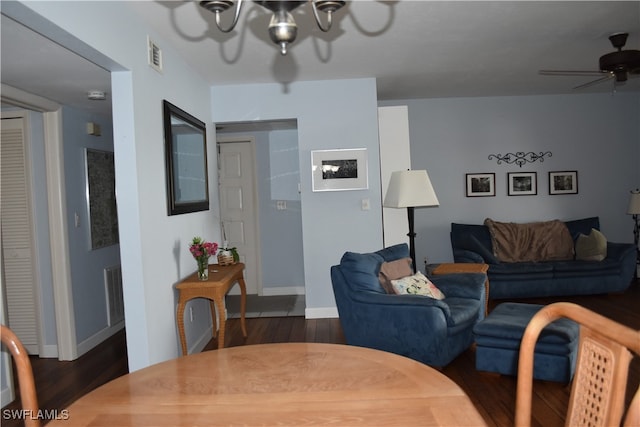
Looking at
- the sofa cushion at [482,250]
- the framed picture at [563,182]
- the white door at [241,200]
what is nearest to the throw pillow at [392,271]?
the sofa cushion at [482,250]

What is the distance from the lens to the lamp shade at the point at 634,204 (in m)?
5.59

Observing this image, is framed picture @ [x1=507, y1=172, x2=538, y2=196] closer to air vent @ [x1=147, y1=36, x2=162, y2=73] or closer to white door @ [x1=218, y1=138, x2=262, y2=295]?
white door @ [x1=218, y1=138, x2=262, y2=295]

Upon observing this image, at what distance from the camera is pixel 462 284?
12.7 ft

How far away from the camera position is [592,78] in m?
5.23

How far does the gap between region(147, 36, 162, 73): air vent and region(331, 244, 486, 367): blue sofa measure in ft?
6.20

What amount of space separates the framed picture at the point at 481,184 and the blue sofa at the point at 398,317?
268 cm

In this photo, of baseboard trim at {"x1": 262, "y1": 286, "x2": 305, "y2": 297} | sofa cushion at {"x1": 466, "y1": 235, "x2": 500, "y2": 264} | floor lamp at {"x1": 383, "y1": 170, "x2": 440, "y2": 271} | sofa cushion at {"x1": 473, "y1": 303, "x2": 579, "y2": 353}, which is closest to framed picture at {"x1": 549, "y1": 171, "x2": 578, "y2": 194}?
sofa cushion at {"x1": 466, "y1": 235, "x2": 500, "y2": 264}

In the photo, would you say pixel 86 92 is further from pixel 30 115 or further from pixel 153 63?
pixel 153 63

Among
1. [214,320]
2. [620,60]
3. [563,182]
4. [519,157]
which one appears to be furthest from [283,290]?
[620,60]

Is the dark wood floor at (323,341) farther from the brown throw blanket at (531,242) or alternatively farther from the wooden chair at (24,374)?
the wooden chair at (24,374)

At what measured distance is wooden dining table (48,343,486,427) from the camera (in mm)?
1104

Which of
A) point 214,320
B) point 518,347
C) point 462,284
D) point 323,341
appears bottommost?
point 323,341

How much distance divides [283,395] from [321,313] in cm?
372

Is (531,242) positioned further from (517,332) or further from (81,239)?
(81,239)
